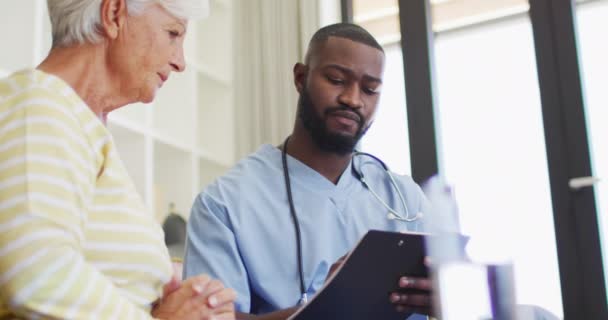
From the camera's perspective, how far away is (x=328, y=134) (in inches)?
73.5

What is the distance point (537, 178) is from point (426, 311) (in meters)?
1.75

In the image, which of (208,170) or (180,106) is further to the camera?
(208,170)

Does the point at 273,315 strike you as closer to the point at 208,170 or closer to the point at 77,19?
the point at 77,19

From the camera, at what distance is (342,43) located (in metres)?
1.95

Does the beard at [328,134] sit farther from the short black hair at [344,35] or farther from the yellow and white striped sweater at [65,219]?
the yellow and white striped sweater at [65,219]

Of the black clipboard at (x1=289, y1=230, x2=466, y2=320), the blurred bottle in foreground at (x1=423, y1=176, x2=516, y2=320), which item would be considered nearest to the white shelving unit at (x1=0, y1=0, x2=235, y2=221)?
the black clipboard at (x1=289, y1=230, x2=466, y2=320)

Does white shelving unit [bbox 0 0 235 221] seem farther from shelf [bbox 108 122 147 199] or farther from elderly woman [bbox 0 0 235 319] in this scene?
elderly woman [bbox 0 0 235 319]

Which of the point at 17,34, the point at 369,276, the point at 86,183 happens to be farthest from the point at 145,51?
the point at 17,34

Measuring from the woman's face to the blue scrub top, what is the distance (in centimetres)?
55

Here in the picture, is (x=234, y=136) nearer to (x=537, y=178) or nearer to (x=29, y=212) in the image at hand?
(x=537, y=178)

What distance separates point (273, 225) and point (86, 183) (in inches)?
32.3

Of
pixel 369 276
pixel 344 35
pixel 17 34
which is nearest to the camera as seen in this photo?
pixel 369 276

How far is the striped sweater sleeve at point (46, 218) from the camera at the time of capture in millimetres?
871

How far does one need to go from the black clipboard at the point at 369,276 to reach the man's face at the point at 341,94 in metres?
0.57
